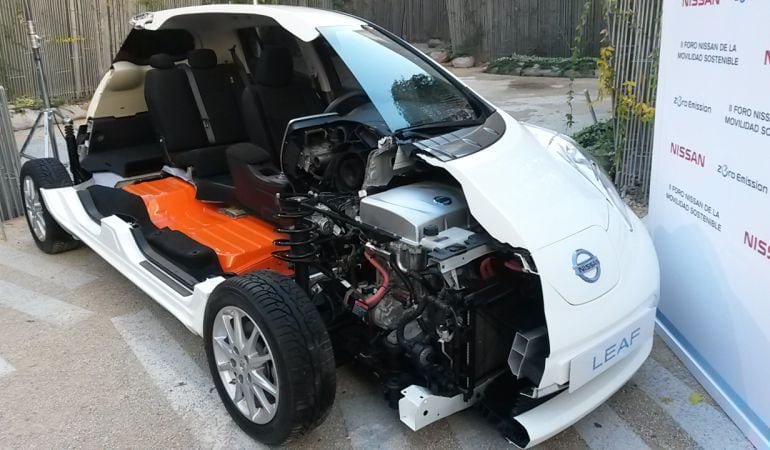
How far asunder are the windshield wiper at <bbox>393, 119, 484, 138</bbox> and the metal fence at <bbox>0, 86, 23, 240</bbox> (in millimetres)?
4353

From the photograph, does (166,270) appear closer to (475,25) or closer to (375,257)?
(375,257)

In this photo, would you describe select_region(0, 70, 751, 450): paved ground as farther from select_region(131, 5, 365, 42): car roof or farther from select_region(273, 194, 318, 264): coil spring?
select_region(131, 5, 365, 42): car roof

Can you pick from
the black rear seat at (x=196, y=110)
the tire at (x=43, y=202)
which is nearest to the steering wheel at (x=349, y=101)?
the black rear seat at (x=196, y=110)

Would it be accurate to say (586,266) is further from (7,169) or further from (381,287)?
(7,169)

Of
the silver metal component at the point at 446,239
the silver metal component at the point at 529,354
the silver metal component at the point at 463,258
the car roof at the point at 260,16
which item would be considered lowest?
the silver metal component at the point at 529,354

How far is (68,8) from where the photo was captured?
35.0ft

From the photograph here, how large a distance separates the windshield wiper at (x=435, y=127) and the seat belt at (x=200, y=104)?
89.0 inches

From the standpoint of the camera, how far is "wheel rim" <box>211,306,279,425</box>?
2.79 metres

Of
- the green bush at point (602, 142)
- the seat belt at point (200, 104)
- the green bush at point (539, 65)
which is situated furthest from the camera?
the green bush at point (539, 65)

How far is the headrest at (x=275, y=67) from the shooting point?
4191mm

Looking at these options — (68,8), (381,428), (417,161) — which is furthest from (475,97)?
(68,8)

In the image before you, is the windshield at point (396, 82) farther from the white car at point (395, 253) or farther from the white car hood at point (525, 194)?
the white car hood at point (525, 194)

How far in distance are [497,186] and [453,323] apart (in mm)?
609

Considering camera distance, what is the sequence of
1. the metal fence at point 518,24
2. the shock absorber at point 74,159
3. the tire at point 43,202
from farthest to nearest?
1. the metal fence at point 518,24
2. the shock absorber at point 74,159
3. the tire at point 43,202
